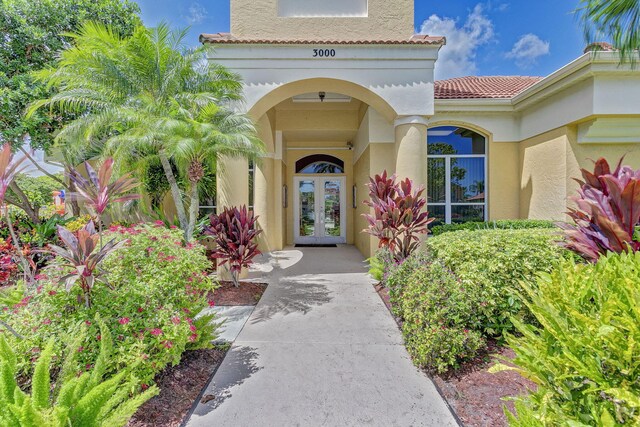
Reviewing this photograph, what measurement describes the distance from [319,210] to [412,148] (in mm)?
7760

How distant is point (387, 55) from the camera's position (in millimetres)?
8375

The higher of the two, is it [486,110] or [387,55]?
[387,55]

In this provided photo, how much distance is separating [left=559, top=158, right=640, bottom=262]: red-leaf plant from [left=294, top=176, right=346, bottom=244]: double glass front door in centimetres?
1168

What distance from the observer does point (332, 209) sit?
619 inches

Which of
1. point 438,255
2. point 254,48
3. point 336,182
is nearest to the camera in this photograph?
point 438,255

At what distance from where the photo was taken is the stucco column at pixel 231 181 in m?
8.16

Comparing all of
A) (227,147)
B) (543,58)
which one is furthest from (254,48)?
(543,58)

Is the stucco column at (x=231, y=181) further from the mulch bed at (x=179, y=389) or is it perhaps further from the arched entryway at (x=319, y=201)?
the arched entryway at (x=319, y=201)

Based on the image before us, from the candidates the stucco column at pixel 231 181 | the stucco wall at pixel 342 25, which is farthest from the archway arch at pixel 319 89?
the stucco wall at pixel 342 25

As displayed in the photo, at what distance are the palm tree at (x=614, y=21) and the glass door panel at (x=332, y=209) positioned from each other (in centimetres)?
1185

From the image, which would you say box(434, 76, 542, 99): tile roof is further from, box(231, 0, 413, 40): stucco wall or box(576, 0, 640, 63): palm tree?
box(576, 0, 640, 63): palm tree

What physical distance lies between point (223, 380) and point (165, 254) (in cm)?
180

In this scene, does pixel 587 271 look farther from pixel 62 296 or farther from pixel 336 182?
pixel 336 182

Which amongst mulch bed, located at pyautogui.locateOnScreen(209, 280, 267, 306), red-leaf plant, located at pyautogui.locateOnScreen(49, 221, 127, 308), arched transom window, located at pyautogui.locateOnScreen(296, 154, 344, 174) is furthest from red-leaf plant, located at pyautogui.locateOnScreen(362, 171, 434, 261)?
arched transom window, located at pyautogui.locateOnScreen(296, 154, 344, 174)
